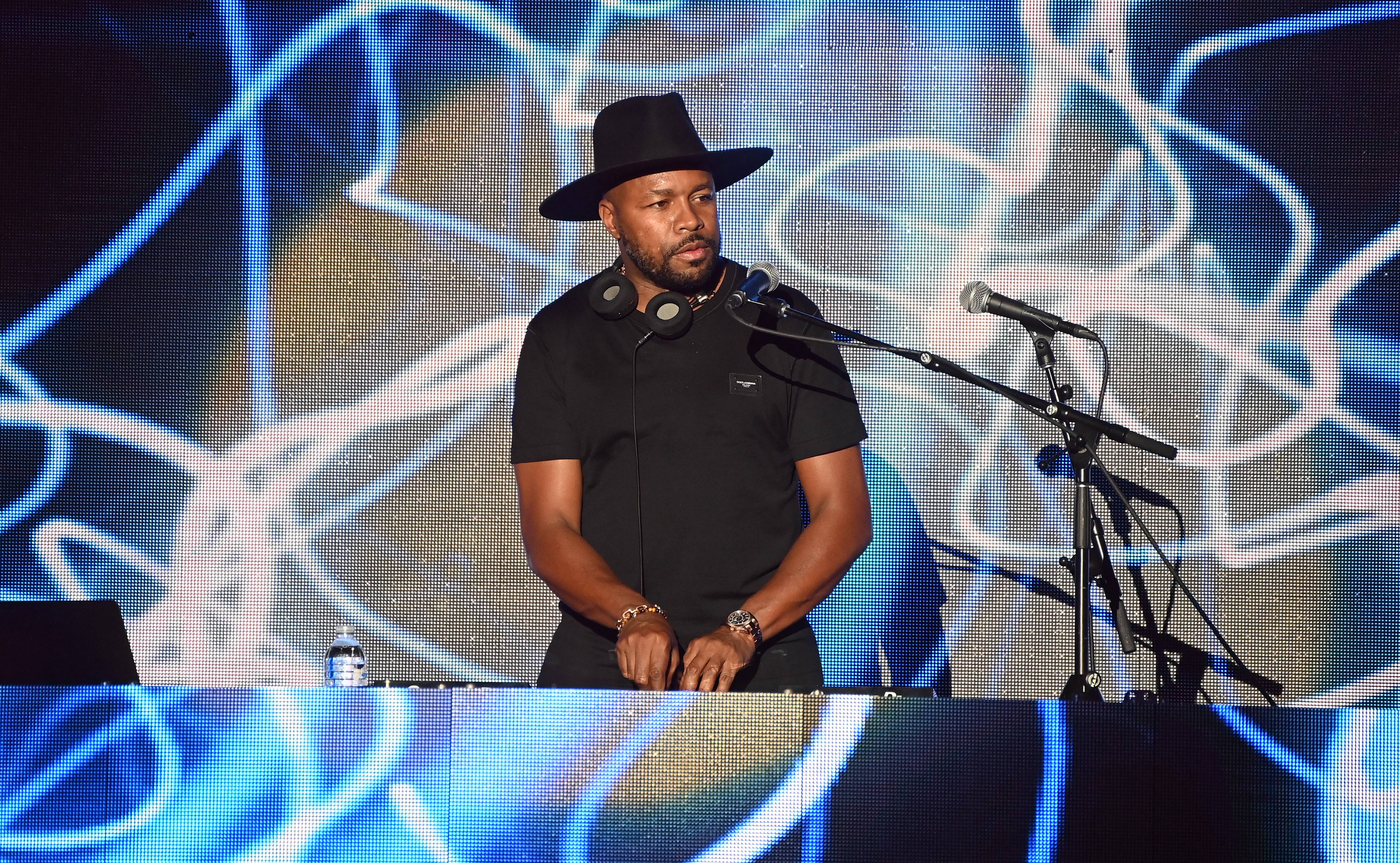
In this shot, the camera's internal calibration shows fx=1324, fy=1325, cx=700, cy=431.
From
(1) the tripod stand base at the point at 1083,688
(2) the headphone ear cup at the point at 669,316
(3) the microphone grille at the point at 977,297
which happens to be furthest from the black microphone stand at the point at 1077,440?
(2) the headphone ear cup at the point at 669,316

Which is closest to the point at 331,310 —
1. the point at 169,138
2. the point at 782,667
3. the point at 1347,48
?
the point at 169,138

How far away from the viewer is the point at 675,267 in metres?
2.76

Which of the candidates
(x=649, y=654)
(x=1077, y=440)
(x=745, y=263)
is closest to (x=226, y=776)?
(x=649, y=654)

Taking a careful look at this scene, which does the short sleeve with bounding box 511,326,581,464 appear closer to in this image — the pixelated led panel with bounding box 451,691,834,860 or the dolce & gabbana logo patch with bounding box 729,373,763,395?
the dolce & gabbana logo patch with bounding box 729,373,763,395

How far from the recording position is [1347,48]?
3797 millimetres

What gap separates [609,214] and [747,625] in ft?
3.35

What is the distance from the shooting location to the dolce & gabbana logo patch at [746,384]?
282cm

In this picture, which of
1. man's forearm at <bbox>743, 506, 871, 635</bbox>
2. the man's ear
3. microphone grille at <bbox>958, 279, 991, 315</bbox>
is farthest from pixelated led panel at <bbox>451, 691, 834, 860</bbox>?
the man's ear

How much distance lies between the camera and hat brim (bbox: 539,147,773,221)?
2.80 meters

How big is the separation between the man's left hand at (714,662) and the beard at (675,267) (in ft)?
2.65

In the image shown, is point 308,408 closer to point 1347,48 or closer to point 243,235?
point 243,235

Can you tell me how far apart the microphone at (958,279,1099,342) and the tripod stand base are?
61 centimetres

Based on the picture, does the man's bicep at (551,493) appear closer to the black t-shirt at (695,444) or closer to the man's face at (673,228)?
the black t-shirt at (695,444)

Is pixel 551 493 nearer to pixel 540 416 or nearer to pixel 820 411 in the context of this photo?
pixel 540 416
